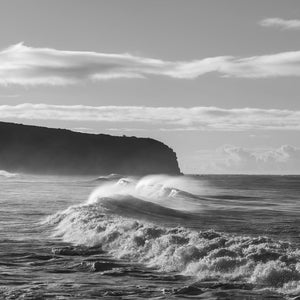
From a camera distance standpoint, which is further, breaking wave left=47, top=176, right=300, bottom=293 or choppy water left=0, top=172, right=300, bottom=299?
breaking wave left=47, top=176, right=300, bottom=293

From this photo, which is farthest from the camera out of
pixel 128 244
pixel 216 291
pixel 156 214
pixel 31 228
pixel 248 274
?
pixel 156 214

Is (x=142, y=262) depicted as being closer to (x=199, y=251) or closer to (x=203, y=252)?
(x=199, y=251)

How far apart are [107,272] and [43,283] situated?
2.17 metres

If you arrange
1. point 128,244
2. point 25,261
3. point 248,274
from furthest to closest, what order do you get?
point 128,244 → point 25,261 → point 248,274

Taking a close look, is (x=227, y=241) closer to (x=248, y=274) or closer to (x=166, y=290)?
(x=248, y=274)

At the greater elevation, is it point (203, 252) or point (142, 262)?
point (203, 252)

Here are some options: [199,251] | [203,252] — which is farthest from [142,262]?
[203,252]

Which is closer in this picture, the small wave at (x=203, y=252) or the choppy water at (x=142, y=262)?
the choppy water at (x=142, y=262)

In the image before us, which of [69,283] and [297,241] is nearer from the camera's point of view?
[69,283]

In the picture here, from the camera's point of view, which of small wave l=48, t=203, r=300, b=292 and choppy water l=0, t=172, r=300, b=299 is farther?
small wave l=48, t=203, r=300, b=292

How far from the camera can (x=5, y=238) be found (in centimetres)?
2308

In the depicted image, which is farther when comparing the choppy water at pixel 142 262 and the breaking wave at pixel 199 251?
the breaking wave at pixel 199 251

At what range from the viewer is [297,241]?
22859 mm

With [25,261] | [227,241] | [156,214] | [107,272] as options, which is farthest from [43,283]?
[156,214]
